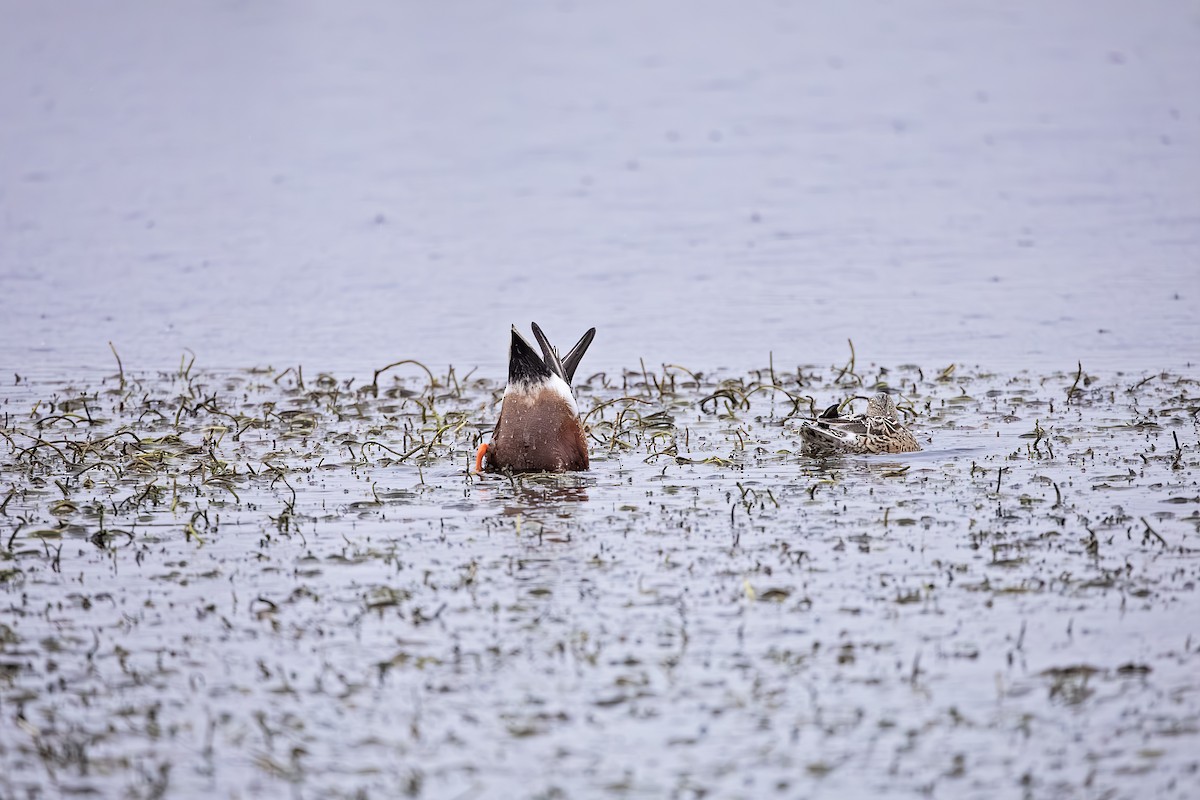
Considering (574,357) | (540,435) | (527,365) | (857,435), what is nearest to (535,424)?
(540,435)

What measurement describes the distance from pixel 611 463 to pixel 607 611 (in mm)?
3779

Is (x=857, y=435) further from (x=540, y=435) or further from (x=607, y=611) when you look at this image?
(x=607, y=611)

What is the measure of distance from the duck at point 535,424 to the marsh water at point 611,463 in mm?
221

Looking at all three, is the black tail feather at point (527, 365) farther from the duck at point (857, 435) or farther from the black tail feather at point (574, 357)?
the duck at point (857, 435)

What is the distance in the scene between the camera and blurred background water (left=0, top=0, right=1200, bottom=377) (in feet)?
62.3

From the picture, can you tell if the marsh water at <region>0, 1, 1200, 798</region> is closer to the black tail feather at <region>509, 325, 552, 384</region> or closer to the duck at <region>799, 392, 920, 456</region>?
the duck at <region>799, 392, 920, 456</region>

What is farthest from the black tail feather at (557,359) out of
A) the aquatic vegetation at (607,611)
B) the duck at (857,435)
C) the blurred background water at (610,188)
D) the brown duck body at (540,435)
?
the blurred background water at (610,188)

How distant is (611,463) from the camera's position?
479 inches

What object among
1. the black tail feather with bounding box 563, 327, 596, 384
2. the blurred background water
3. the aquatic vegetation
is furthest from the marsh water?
the black tail feather with bounding box 563, 327, 596, 384

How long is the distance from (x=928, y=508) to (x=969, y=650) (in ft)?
8.79

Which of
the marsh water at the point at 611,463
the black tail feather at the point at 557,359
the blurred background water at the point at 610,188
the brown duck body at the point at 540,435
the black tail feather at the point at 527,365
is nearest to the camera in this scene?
the marsh water at the point at 611,463

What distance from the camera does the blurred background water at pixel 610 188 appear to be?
1900 centimetres

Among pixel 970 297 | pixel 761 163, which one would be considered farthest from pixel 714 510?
pixel 761 163

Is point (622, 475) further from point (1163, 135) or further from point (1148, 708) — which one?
point (1163, 135)
